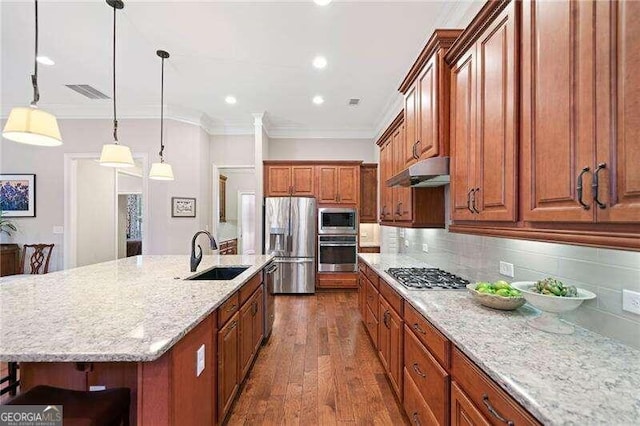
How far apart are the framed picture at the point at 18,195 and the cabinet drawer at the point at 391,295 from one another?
571cm

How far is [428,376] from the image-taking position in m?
1.50

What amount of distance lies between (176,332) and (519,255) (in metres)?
1.86

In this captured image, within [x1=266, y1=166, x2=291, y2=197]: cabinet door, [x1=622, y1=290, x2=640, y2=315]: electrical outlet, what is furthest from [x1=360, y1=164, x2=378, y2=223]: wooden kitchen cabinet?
[x1=622, y1=290, x2=640, y2=315]: electrical outlet

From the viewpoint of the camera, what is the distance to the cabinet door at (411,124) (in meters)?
2.34

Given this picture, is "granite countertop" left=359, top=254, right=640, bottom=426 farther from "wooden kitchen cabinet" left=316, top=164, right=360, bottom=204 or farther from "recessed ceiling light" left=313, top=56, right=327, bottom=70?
"wooden kitchen cabinet" left=316, top=164, right=360, bottom=204

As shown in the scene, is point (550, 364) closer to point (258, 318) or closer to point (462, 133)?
point (462, 133)

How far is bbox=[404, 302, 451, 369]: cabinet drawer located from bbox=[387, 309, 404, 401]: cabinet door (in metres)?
0.18

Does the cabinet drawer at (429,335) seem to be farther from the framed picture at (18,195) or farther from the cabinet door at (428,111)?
the framed picture at (18,195)

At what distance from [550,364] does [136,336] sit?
60.9 inches

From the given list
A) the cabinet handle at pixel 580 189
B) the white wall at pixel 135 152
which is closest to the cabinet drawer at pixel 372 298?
the cabinet handle at pixel 580 189

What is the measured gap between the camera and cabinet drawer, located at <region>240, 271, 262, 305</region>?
223 centimetres

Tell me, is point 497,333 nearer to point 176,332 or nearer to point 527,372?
point 527,372

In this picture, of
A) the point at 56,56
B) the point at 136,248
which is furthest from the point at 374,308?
the point at 136,248

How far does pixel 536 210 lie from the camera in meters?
1.14
